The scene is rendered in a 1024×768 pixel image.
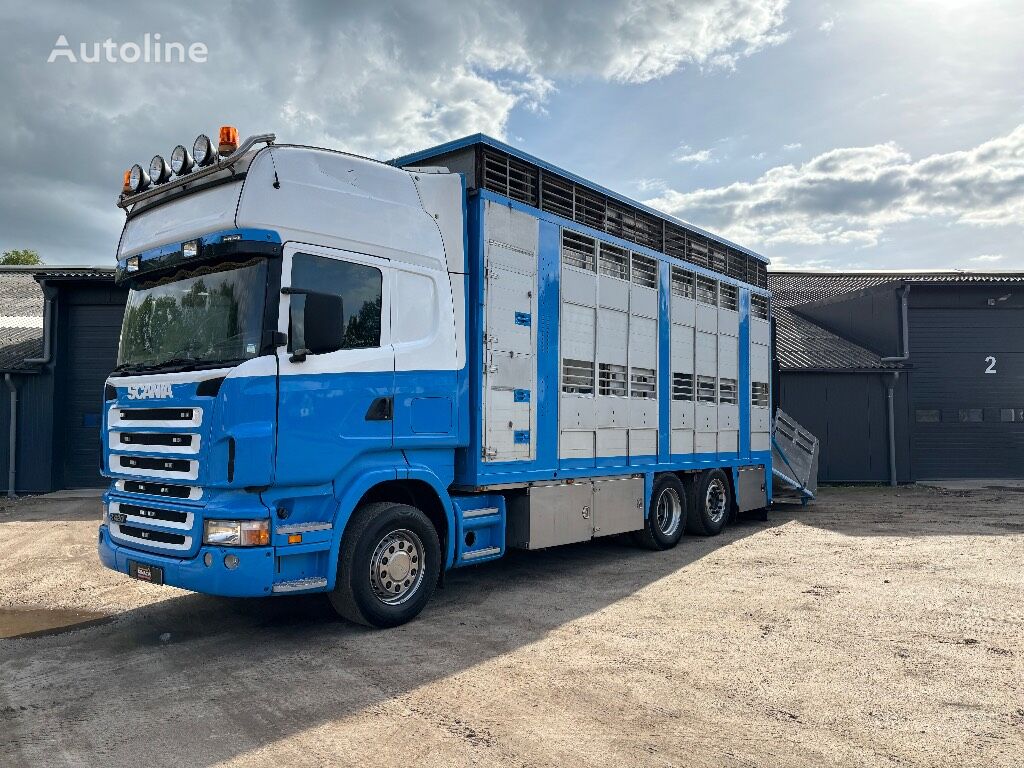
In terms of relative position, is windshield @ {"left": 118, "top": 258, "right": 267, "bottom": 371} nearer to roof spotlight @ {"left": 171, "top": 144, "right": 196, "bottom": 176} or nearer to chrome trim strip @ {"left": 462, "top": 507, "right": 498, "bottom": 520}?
roof spotlight @ {"left": 171, "top": 144, "right": 196, "bottom": 176}

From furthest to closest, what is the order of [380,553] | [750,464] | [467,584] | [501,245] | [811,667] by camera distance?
[750,464]
[467,584]
[501,245]
[380,553]
[811,667]

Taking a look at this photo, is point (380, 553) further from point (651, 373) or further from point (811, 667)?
point (651, 373)

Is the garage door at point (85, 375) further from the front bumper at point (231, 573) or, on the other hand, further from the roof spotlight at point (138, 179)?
the front bumper at point (231, 573)

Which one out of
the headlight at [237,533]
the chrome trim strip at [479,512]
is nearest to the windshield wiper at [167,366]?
the headlight at [237,533]

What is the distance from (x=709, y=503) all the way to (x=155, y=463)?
7.52m

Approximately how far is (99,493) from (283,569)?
44.7 feet

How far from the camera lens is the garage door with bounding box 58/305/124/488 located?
674 inches

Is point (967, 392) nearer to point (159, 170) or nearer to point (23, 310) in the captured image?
point (159, 170)

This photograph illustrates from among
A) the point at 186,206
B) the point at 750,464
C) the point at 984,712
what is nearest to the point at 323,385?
the point at 186,206

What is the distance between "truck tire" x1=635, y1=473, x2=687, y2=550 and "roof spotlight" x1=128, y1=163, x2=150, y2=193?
21.1 feet

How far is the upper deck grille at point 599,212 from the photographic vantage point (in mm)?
7047

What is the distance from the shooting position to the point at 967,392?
21.5m

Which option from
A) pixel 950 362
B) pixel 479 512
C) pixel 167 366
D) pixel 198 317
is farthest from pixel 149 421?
pixel 950 362

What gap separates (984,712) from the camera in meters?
4.29
